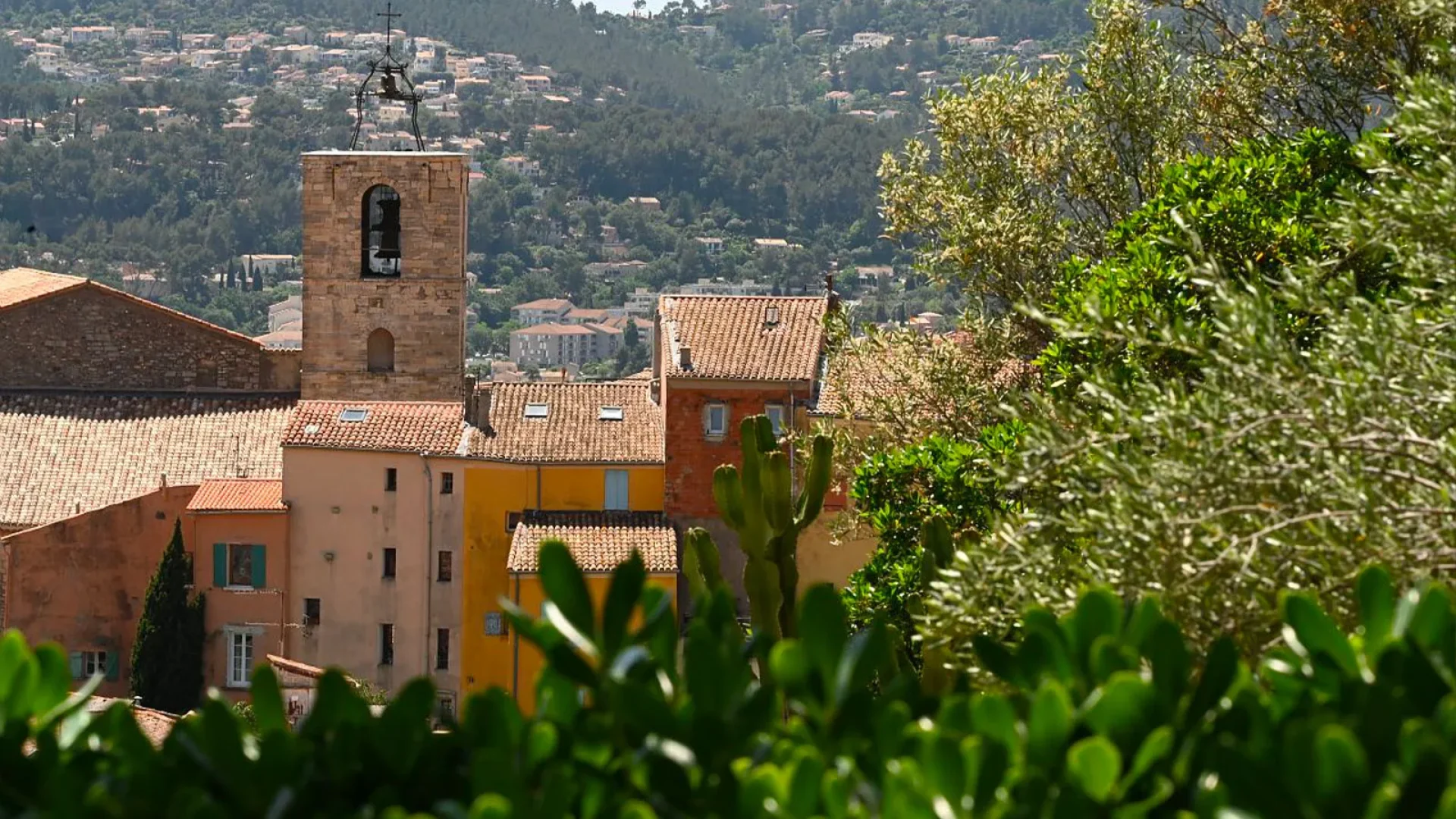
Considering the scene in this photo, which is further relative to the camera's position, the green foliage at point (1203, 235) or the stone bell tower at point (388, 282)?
the stone bell tower at point (388, 282)

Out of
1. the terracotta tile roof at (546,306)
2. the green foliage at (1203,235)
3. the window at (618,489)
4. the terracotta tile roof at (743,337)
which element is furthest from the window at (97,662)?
the terracotta tile roof at (546,306)

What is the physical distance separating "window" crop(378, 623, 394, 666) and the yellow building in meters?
1.08

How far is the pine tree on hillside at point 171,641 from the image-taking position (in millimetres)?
36594

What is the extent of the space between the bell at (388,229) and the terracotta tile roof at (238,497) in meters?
6.73

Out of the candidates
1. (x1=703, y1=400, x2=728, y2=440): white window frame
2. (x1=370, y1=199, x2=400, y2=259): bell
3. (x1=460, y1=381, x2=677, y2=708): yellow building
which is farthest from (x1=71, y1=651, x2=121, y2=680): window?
(x1=370, y1=199, x2=400, y2=259): bell

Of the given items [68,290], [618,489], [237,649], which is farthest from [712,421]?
[68,290]

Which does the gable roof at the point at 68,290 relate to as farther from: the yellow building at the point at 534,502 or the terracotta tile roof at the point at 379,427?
the yellow building at the point at 534,502

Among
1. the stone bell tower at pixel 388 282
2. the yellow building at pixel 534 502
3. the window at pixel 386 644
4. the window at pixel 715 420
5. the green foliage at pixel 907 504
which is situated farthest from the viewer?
the stone bell tower at pixel 388 282

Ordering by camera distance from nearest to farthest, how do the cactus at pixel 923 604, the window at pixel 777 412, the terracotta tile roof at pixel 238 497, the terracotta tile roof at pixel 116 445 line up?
the cactus at pixel 923 604 → the terracotta tile roof at pixel 238 497 → the window at pixel 777 412 → the terracotta tile roof at pixel 116 445

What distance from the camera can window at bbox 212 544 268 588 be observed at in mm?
38281

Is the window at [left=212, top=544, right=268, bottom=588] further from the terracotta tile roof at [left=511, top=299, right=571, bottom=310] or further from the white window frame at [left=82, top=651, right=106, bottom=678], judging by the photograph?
the terracotta tile roof at [left=511, top=299, right=571, bottom=310]

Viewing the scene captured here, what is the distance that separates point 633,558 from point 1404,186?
5.10 meters

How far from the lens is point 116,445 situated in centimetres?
4212

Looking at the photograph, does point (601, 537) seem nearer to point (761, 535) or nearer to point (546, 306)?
point (761, 535)
